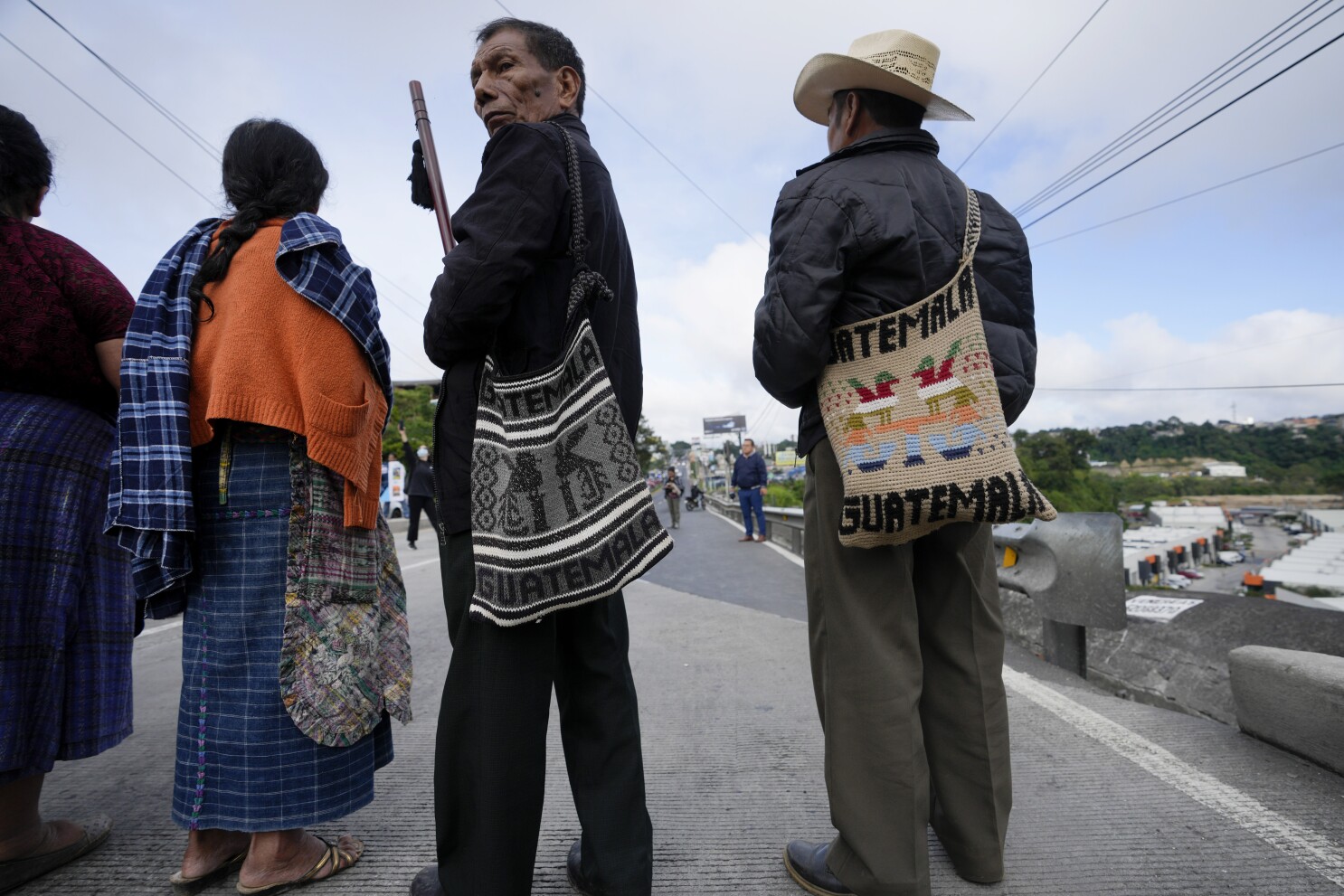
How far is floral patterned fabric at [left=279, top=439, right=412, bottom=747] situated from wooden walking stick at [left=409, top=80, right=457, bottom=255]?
74 cm

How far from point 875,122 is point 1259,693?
2.18 m

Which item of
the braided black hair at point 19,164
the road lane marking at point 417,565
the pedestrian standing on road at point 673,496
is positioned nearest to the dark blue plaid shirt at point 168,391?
the braided black hair at point 19,164

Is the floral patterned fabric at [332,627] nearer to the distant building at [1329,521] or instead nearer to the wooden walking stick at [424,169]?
the wooden walking stick at [424,169]

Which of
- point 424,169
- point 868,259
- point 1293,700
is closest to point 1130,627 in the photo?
point 1293,700

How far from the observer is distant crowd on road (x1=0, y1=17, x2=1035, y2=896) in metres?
1.26

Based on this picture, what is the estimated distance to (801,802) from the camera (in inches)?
75.0

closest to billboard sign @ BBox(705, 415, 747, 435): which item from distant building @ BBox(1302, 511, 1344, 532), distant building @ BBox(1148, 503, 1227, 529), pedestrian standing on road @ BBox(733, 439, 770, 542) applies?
distant building @ BBox(1148, 503, 1227, 529)

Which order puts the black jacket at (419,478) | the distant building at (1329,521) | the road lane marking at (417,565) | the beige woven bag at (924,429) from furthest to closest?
1. the distant building at (1329,521)
2. the black jacket at (419,478)
3. the road lane marking at (417,565)
4. the beige woven bag at (924,429)

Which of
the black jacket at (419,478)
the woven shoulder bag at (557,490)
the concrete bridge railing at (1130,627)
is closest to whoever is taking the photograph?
the woven shoulder bag at (557,490)

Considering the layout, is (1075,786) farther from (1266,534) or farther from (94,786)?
(1266,534)

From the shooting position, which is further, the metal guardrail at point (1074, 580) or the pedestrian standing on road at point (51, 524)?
the metal guardrail at point (1074, 580)

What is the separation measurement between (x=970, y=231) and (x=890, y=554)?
0.73 meters

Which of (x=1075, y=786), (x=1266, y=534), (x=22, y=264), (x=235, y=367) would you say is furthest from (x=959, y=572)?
(x=1266, y=534)

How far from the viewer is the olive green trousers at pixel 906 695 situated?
4.58 ft
